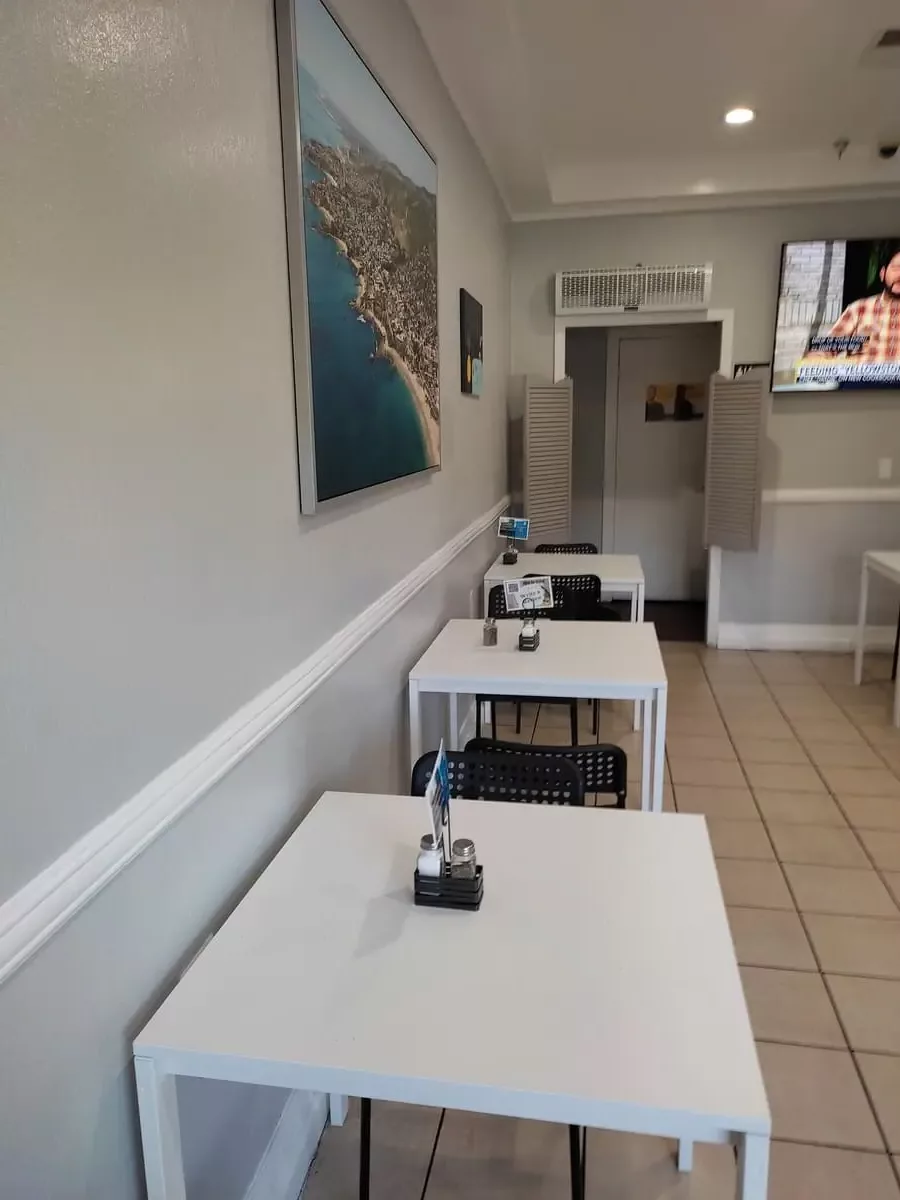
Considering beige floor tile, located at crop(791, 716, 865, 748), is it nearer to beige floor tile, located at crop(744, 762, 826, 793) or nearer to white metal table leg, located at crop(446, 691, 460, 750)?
beige floor tile, located at crop(744, 762, 826, 793)

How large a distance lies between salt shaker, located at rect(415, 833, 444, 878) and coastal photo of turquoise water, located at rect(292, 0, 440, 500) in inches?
31.6

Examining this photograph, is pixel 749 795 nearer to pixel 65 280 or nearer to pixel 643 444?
pixel 65 280

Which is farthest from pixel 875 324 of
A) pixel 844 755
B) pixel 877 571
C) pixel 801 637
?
pixel 844 755

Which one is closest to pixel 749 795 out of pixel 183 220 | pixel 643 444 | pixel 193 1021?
pixel 193 1021

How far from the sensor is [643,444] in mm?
6633

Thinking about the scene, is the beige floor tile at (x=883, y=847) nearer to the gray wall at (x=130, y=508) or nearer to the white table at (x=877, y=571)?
the white table at (x=877, y=571)

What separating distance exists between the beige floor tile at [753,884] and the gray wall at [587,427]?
426 cm

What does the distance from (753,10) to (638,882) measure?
2.99 metres

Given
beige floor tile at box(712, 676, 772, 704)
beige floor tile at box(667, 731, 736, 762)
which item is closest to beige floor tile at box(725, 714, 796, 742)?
beige floor tile at box(667, 731, 736, 762)

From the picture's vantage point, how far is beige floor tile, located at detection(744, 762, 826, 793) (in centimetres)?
335

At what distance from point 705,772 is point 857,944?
1166mm

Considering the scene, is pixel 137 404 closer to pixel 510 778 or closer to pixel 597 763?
pixel 510 778

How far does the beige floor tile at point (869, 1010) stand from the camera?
6.55 feet

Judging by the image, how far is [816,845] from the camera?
2898 millimetres
